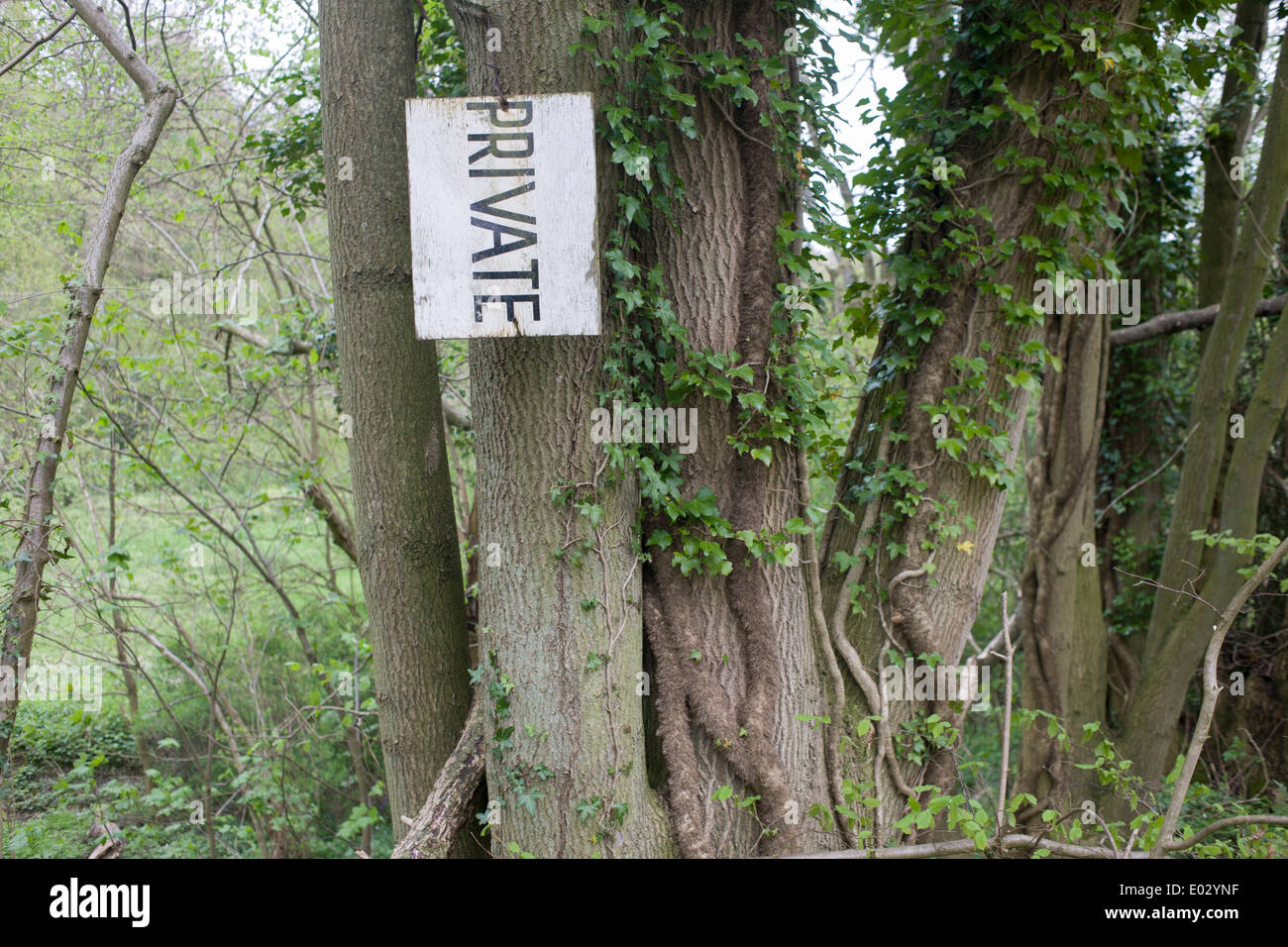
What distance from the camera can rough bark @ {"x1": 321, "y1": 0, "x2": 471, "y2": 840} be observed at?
3.25 metres

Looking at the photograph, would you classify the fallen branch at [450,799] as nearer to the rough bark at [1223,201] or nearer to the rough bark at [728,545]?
the rough bark at [728,545]

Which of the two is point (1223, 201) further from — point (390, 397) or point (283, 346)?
point (283, 346)

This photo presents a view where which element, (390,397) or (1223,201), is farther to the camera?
(1223,201)

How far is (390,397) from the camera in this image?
3271 millimetres

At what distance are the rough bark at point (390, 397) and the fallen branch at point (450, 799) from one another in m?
0.19

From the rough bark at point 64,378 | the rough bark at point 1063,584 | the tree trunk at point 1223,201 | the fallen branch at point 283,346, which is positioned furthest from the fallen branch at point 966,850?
the tree trunk at point 1223,201

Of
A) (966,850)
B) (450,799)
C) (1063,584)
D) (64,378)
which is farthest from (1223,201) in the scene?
(64,378)

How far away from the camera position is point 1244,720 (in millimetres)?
6203

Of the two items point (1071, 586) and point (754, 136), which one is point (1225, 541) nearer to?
point (1071, 586)

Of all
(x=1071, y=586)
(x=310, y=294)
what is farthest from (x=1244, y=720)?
(x=310, y=294)

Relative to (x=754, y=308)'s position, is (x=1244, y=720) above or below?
below

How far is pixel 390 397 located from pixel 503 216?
40.1 inches

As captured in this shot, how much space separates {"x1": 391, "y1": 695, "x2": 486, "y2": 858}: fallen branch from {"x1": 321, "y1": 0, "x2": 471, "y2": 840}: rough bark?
190 mm

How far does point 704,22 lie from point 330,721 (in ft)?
17.1
